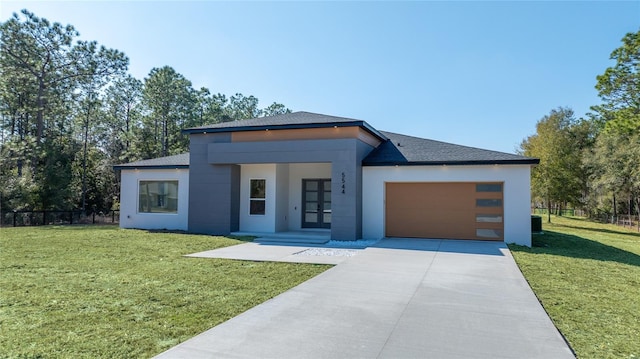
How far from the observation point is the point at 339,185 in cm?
1270

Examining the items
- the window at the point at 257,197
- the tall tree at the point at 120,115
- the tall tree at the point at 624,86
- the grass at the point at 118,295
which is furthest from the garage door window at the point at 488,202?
the tall tree at the point at 120,115

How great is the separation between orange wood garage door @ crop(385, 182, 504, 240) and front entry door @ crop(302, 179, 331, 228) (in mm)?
2839

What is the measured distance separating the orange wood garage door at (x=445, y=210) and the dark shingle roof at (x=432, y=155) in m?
0.90

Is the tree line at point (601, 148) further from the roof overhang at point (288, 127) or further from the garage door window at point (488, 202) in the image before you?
→ the roof overhang at point (288, 127)

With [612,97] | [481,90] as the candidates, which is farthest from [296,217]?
[612,97]

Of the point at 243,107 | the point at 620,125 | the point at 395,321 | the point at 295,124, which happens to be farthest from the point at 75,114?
the point at 620,125

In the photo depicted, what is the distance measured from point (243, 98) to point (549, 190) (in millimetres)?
31529

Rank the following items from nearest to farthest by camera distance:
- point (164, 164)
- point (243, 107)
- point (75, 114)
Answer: point (164, 164) < point (75, 114) < point (243, 107)

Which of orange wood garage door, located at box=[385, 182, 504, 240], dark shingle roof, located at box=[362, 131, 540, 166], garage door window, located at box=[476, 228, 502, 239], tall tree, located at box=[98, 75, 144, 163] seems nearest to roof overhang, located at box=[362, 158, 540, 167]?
dark shingle roof, located at box=[362, 131, 540, 166]

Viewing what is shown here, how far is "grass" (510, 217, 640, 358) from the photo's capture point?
4.00 m

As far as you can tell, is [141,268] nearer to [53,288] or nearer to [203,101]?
[53,288]

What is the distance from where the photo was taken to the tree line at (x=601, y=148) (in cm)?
2070

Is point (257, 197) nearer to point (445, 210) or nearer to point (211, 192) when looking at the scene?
point (211, 192)

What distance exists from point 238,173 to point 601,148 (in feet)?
98.5
